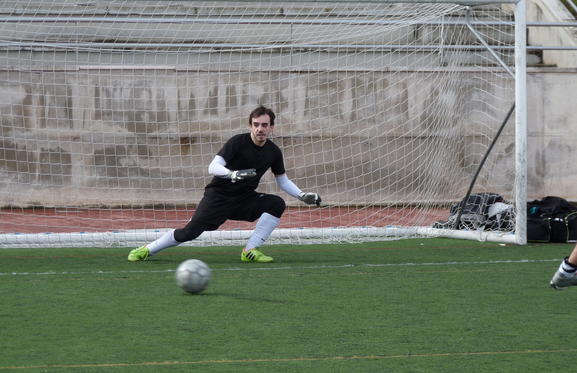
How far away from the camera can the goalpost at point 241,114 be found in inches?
558

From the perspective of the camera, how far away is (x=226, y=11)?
1602 cm

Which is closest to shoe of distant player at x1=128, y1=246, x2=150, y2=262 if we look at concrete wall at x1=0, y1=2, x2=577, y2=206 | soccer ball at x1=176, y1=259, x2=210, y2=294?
soccer ball at x1=176, y1=259, x2=210, y2=294

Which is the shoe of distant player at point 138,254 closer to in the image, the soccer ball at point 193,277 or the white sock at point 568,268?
the soccer ball at point 193,277

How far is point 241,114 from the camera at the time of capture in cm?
1572

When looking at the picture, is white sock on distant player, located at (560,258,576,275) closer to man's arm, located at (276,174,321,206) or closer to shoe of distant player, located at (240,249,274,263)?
man's arm, located at (276,174,321,206)

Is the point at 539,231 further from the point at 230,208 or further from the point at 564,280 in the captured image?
the point at 564,280

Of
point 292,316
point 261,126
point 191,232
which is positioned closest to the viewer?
point 292,316

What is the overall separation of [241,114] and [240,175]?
7272 millimetres

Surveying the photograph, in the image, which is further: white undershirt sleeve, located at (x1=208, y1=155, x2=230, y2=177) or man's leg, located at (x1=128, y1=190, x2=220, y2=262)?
man's leg, located at (x1=128, y1=190, x2=220, y2=262)

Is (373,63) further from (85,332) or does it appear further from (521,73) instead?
(85,332)

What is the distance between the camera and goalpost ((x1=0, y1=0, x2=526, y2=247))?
1418 cm

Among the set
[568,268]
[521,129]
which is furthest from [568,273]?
[521,129]

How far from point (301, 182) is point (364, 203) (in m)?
1.02

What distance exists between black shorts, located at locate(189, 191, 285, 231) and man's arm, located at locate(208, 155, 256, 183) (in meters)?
0.35
